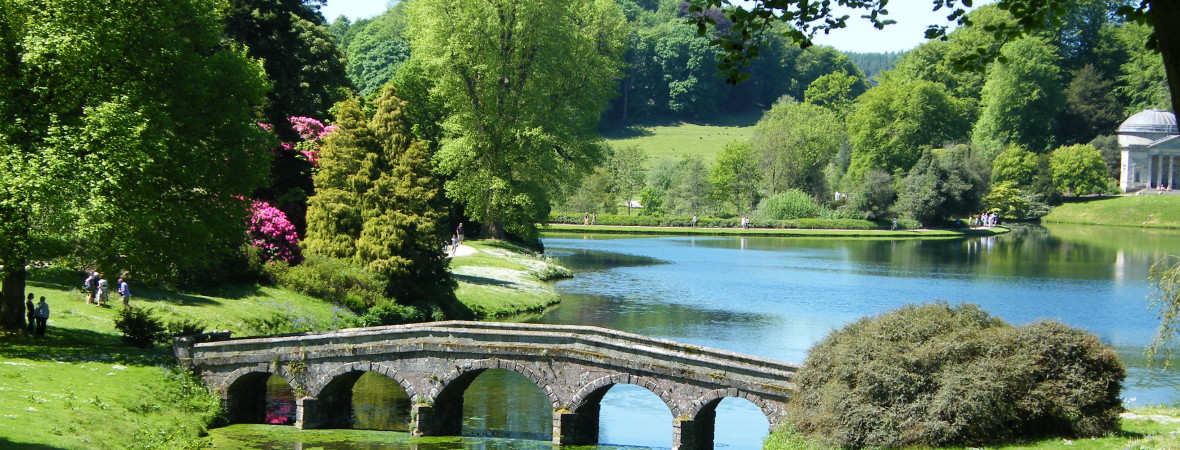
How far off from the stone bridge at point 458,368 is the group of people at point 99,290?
5379mm

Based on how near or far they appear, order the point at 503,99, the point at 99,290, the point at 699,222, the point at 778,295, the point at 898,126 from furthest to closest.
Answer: the point at 898,126 < the point at 699,222 < the point at 503,99 < the point at 778,295 < the point at 99,290

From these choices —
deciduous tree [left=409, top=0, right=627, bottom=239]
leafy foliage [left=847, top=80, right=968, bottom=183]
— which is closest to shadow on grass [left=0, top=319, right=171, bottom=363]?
deciduous tree [left=409, top=0, right=627, bottom=239]

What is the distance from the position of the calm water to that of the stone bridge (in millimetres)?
1328

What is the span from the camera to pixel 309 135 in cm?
5269

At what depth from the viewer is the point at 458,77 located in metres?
66.8

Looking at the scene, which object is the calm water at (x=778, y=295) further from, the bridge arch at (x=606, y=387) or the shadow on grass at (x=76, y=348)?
the shadow on grass at (x=76, y=348)

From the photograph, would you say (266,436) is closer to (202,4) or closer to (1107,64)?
(202,4)

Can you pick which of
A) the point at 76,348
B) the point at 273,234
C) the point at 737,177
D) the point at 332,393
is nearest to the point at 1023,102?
the point at 737,177

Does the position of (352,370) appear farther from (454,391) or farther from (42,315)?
(42,315)

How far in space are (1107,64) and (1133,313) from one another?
345 feet

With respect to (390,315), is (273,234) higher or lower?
higher

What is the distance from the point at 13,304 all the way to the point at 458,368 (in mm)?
12807

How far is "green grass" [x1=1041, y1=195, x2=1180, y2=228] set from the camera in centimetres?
12112

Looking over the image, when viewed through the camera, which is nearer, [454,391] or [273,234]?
[454,391]
